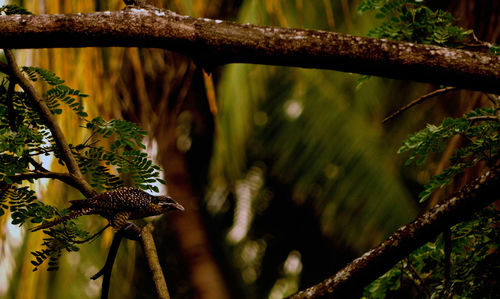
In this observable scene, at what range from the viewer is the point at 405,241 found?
0.67m

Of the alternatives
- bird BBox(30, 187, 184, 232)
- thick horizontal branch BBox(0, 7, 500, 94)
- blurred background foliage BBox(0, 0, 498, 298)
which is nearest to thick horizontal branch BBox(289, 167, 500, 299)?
thick horizontal branch BBox(0, 7, 500, 94)

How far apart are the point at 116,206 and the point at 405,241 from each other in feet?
1.13

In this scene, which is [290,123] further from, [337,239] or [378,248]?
[378,248]

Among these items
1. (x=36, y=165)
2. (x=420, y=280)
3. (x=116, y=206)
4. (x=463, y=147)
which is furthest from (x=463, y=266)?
(x=36, y=165)

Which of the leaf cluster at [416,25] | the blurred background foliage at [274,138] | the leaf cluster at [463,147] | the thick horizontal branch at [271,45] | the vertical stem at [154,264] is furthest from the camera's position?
the blurred background foliage at [274,138]

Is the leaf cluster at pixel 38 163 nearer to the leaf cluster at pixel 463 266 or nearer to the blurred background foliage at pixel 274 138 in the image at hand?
the leaf cluster at pixel 463 266

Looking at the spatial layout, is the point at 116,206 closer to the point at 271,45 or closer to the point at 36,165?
the point at 36,165

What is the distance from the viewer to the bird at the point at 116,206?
0.74m

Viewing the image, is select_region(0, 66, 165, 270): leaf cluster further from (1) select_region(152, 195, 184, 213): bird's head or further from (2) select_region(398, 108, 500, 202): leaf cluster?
(2) select_region(398, 108, 500, 202): leaf cluster

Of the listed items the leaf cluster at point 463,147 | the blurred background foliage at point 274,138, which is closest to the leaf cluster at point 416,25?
the leaf cluster at point 463,147

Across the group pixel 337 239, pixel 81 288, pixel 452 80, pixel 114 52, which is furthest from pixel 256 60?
pixel 81 288

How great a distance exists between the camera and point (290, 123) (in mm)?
2660

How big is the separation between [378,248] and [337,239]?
7.28ft

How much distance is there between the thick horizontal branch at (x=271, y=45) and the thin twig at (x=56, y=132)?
22 cm
